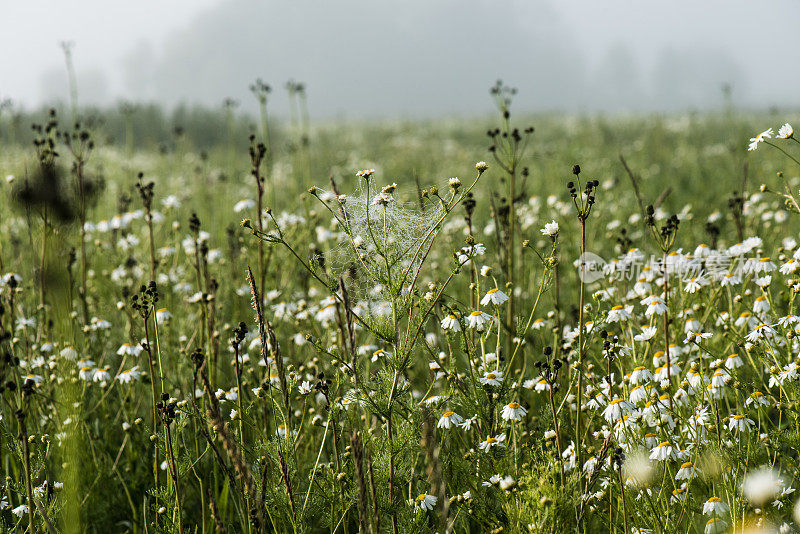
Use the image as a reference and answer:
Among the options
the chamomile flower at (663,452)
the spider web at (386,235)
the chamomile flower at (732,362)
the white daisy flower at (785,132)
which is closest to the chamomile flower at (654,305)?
the chamomile flower at (732,362)

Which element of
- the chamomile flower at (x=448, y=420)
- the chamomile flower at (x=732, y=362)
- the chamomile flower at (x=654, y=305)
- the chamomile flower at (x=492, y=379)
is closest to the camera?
the chamomile flower at (x=492, y=379)

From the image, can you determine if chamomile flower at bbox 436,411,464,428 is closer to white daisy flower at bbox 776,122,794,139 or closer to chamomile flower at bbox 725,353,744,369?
chamomile flower at bbox 725,353,744,369

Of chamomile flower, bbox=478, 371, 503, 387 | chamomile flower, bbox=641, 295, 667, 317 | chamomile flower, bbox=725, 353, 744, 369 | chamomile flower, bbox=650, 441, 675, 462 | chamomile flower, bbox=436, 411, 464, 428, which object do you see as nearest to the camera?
chamomile flower, bbox=650, 441, 675, 462

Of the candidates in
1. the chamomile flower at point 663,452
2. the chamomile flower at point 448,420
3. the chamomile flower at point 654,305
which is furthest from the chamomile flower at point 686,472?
the chamomile flower at point 448,420

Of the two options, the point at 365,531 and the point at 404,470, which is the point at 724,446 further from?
the point at 365,531

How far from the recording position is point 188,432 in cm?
282

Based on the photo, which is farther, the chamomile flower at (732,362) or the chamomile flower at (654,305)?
the chamomile flower at (654,305)

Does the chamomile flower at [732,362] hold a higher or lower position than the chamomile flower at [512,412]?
higher

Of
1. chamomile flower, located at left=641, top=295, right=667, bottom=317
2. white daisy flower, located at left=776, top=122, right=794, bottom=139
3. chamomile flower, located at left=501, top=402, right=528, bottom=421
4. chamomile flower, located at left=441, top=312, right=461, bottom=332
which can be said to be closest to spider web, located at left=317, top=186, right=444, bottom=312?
chamomile flower, located at left=441, top=312, right=461, bottom=332

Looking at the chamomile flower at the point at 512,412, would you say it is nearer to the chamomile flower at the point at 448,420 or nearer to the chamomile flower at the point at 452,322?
the chamomile flower at the point at 448,420

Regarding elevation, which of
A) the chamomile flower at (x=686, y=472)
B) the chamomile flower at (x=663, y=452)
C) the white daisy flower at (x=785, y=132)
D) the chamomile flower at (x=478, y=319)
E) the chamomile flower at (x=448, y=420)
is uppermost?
the white daisy flower at (x=785, y=132)

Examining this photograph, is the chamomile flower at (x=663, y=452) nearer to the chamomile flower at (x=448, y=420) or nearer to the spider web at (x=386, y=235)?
the chamomile flower at (x=448, y=420)

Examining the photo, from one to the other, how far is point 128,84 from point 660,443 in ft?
602

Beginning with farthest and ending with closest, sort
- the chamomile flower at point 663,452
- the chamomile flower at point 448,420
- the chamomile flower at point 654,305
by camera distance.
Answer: the chamomile flower at point 654,305 < the chamomile flower at point 448,420 < the chamomile flower at point 663,452
